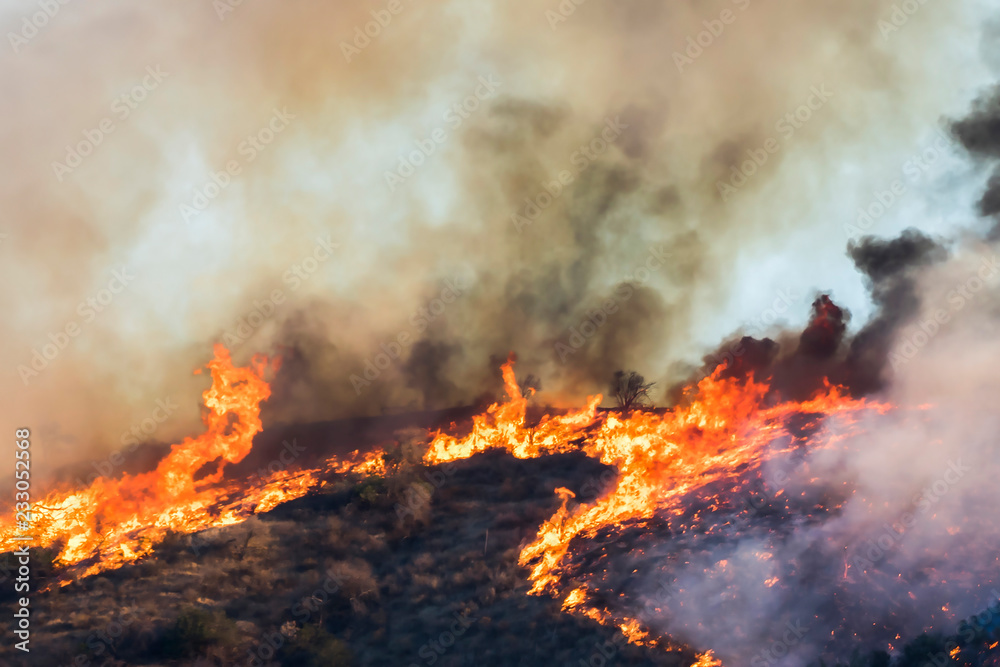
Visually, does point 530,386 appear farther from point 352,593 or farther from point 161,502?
point 352,593

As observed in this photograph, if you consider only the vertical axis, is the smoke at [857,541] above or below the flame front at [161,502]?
below

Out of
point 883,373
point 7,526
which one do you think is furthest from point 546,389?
point 7,526

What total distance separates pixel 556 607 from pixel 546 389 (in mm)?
25104

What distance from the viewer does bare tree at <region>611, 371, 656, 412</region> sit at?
4056 cm

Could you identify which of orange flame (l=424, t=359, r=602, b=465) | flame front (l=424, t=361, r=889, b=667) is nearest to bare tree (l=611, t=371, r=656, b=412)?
flame front (l=424, t=361, r=889, b=667)

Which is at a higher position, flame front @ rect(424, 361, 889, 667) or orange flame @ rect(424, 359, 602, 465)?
orange flame @ rect(424, 359, 602, 465)

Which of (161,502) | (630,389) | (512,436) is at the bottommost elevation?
(630,389)

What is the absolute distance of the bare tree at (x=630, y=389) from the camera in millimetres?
40562

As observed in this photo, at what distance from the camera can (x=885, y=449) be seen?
2072 centimetres

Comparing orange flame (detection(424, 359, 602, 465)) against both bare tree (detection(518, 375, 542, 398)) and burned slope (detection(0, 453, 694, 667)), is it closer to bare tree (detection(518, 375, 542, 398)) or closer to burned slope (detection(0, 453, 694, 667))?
burned slope (detection(0, 453, 694, 667))

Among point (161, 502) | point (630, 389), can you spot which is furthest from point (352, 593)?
point (630, 389)

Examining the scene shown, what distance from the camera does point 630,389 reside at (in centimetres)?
4112

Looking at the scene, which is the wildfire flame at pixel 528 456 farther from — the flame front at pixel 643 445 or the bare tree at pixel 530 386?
the bare tree at pixel 530 386

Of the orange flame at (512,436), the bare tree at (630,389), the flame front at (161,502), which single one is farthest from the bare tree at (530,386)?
the flame front at (161,502)
